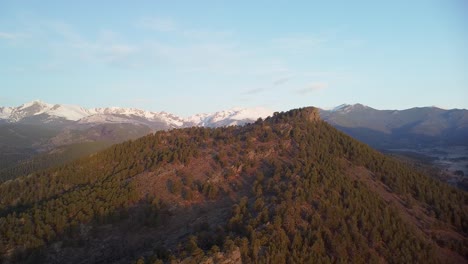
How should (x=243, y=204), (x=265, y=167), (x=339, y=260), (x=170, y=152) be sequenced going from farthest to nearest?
(x=170, y=152)
(x=265, y=167)
(x=243, y=204)
(x=339, y=260)

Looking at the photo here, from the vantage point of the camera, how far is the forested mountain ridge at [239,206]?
53.9 meters

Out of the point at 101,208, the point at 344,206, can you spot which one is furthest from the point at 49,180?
the point at 344,206

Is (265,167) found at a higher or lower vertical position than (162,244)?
higher

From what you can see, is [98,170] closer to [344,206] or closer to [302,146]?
[302,146]

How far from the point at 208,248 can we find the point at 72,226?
93.6 ft

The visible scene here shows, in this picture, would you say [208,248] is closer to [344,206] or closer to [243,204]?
[243,204]

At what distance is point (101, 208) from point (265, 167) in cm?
3692

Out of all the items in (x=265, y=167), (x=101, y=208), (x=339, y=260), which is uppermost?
(x=265, y=167)

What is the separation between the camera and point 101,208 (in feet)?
221

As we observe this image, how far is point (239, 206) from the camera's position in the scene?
205ft

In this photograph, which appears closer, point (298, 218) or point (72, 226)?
point (298, 218)

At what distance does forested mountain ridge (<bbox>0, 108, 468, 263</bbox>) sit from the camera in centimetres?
5394

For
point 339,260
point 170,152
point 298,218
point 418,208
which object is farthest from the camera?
point 170,152

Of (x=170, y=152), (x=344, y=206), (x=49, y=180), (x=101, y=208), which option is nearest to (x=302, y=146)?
(x=344, y=206)
